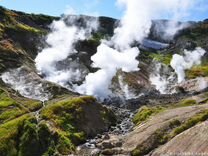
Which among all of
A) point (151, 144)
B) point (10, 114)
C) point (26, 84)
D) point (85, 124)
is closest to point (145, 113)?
point (85, 124)

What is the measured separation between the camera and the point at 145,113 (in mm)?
162625

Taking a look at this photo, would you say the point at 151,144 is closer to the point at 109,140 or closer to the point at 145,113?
the point at 109,140

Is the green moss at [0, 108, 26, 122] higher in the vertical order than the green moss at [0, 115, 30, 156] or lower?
higher

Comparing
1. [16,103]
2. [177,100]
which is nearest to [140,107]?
[177,100]

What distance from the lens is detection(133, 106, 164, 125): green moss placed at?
158m

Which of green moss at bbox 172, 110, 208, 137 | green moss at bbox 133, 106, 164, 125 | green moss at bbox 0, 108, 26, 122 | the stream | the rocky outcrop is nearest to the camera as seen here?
the rocky outcrop

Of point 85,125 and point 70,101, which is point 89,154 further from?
point 70,101

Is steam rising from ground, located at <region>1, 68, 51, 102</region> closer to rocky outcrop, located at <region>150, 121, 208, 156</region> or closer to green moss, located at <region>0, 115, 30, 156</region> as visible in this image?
green moss, located at <region>0, 115, 30, 156</region>

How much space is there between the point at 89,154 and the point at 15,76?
81.6m

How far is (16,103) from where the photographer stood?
6511 inches

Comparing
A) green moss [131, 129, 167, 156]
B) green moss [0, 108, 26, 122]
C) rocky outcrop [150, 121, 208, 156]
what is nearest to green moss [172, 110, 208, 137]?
green moss [131, 129, 167, 156]

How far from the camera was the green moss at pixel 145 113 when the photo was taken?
6229 inches

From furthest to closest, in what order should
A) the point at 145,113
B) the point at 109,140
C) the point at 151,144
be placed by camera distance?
the point at 145,113
the point at 109,140
the point at 151,144

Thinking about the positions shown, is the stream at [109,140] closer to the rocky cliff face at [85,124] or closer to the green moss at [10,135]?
the rocky cliff face at [85,124]
